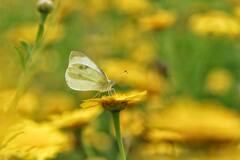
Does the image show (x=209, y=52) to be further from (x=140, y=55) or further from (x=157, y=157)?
(x=157, y=157)

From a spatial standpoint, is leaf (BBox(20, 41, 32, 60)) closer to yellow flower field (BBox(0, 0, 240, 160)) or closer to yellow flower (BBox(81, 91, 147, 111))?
yellow flower field (BBox(0, 0, 240, 160))

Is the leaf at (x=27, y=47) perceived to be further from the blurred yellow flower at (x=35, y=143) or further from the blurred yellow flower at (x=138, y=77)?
the blurred yellow flower at (x=138, y=77)

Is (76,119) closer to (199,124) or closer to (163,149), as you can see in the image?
(163,149)

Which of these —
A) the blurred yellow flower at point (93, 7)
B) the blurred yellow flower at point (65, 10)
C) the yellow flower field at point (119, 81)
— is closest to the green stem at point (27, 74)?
the yellow flower field at point (119, 81)

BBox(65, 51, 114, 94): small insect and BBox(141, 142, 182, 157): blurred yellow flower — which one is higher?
BBox(65, 51, 114, 94): small insect

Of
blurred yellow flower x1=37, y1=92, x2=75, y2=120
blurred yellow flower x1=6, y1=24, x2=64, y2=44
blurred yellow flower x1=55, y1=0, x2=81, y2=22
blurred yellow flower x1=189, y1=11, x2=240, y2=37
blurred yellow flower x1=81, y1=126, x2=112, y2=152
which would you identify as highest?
blurred yellow flower x1=55, y1=0, x2=81, y2=22

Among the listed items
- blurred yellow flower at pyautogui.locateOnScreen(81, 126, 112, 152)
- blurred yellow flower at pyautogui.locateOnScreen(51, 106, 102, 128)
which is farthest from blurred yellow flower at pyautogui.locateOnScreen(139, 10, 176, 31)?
blurred yellow flower at pyautogui.locateOnScreen(51, 106, 102, 128)

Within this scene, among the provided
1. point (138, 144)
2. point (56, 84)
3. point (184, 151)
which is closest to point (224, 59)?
point (56, 84)
